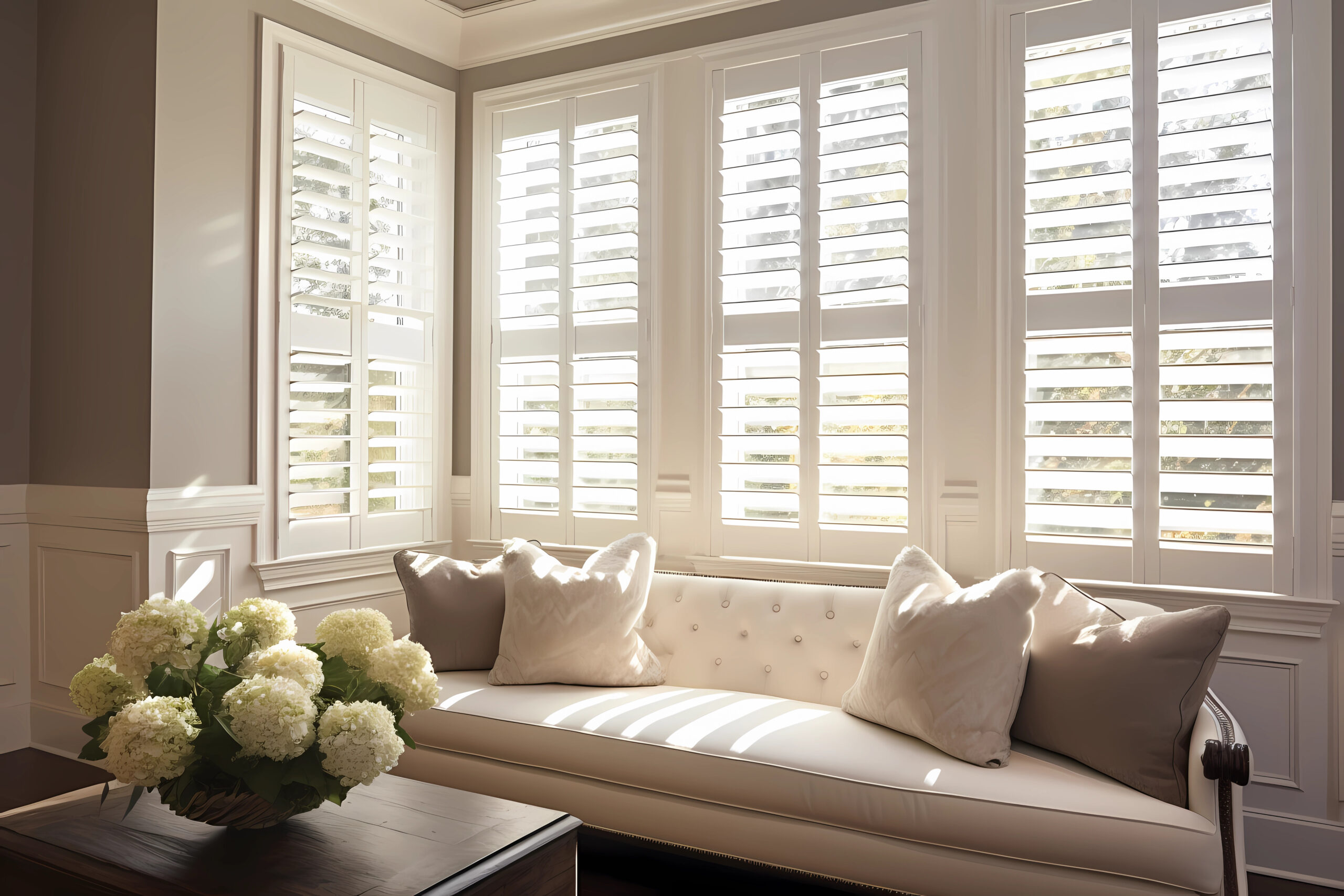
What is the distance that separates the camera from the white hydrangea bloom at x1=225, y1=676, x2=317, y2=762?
1.40 meters

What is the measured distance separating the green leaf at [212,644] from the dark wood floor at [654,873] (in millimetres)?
575

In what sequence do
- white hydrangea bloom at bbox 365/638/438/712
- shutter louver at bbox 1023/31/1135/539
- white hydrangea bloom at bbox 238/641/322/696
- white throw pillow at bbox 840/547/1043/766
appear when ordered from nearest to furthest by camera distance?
white hydrangea bloom at bbox 238/641/322/696 → white hydrangea bloom at bbox 365/638/438/712 → white throw pillow at bbox 840/547/1043/766 → shutter louver at bbox 1023/31/1135/539

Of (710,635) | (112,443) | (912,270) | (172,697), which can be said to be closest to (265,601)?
(172,697)

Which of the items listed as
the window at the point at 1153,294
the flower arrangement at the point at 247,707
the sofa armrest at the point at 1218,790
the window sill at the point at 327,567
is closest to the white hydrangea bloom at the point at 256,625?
the flower arrangement at the point at 247,707

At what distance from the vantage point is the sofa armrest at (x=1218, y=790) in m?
1.79

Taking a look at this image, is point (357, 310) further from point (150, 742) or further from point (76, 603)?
point (150, 742)

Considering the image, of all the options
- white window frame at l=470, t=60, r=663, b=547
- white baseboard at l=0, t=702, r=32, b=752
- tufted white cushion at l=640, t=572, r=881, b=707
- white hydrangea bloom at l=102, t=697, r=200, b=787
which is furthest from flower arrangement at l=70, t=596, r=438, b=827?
white baseboard at l=0, t=702, r=32, b=752

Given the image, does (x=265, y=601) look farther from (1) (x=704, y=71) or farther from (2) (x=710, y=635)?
(1) (x=704, y=71)

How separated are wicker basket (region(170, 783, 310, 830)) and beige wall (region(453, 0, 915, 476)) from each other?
2.55 meters

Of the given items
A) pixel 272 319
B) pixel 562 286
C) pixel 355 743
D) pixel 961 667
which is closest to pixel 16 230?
pixel 272 319

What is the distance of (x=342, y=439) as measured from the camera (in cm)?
346

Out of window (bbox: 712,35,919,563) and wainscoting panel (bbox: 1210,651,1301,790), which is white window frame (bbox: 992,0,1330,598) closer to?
A: wainscoting panel (bbox: 1210,651,1301,790)

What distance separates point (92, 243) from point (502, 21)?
193cm

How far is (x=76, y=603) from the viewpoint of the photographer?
125 inches
